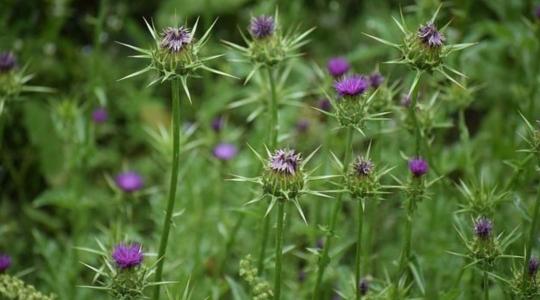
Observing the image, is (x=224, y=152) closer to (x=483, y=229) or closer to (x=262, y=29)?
(x=262, y=29)

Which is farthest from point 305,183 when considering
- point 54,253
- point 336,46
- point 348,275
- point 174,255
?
point 336,46

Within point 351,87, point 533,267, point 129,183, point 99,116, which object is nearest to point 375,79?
point 351,87

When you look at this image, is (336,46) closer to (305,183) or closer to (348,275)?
(348,275)

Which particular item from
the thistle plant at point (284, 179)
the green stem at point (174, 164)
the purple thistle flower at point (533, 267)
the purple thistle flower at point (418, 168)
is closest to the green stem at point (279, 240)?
the thistle plant at point (284, 179)

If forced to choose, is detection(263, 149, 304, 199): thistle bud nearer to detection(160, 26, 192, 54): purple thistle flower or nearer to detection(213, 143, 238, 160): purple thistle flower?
detection(160, 26, 192, 54): purple thistle flower

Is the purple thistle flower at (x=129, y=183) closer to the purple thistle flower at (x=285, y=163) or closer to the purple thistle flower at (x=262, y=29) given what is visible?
the purple thistle flower at (x=262, y=29)

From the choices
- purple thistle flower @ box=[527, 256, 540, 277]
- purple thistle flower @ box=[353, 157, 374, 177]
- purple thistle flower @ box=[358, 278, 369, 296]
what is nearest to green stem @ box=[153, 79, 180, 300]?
purple thistle flower @ box=[353, 157, 374, 177]
